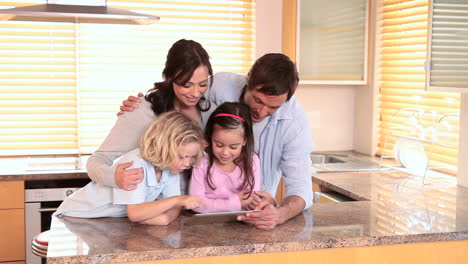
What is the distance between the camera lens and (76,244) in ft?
5.57

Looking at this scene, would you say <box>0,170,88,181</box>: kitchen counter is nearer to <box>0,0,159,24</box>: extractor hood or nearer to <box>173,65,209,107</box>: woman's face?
<box>0,0,159,24</box>: extractor hood

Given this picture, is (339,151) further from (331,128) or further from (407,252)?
(407,252)

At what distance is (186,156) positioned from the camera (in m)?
1.93

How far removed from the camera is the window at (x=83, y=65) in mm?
3732

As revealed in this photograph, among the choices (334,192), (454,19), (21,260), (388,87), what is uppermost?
(454,19)

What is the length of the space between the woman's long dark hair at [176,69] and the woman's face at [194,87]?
0.5 inches

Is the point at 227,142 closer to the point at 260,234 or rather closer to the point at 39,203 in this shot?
the point at 260,234

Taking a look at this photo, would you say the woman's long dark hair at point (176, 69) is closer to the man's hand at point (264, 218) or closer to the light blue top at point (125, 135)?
the light blue top at point (125, 135)

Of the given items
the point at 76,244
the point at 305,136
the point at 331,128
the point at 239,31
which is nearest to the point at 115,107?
the point at 239,31

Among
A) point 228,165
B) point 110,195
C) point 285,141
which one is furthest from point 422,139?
point 110,195

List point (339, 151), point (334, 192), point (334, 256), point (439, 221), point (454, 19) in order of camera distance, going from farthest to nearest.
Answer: point (339, 151) → point (334, 192) → point (454, 19) → point (439, 221) → point (334, 256)

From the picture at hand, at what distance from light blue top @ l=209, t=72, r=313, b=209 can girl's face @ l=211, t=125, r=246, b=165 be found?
0.68 feet

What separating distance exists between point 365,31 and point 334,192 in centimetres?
123

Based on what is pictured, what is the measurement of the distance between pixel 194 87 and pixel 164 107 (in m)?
0.20
